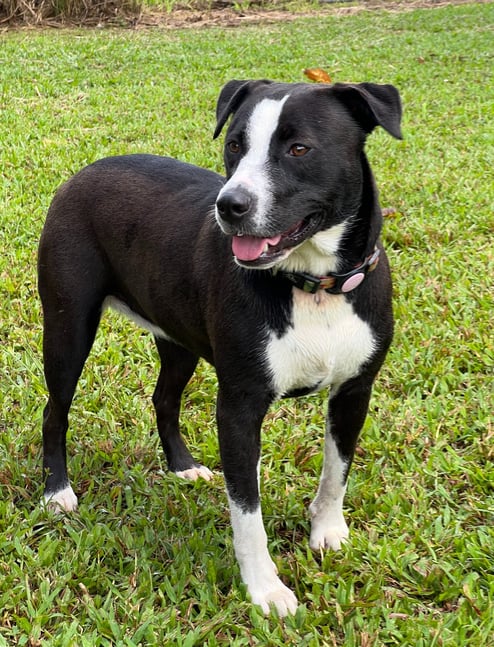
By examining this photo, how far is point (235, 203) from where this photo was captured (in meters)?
2.34

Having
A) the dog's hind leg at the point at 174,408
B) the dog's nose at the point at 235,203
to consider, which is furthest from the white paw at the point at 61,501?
the dog's nose at the point at 235,203

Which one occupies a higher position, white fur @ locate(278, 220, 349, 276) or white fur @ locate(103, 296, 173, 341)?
white fur @ locate(278, 220, 349, 276)

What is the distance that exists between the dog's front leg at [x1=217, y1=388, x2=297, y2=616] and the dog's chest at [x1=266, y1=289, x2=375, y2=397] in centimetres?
14

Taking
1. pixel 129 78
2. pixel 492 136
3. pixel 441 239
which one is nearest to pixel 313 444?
pixel 441 239

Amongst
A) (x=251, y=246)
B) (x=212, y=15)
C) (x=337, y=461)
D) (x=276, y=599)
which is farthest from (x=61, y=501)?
(x=212, y=15)

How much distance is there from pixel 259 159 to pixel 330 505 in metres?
1.33

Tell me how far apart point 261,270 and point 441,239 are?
316cm

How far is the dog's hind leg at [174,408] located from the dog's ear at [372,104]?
1.39 m

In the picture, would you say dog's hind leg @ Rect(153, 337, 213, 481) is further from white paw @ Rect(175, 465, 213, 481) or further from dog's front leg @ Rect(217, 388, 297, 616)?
dog's front leg @ Rect(217, 388, 297, 616)

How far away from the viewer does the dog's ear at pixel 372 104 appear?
2498 mm

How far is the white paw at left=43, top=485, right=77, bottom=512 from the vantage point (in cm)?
329

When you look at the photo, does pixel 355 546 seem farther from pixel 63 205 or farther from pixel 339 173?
pixel 63 205

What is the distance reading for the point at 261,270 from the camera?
2.58 meters

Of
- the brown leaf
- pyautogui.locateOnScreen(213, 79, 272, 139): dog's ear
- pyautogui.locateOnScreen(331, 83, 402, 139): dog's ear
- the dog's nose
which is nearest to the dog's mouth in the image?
the dog's nose
